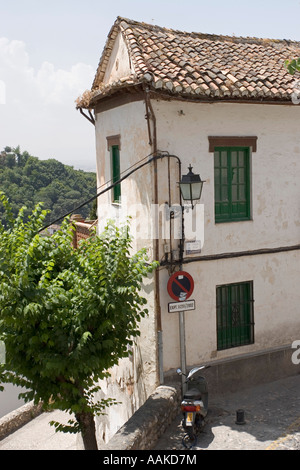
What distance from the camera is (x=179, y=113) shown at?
1081 centimetres

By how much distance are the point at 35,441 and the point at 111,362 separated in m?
10.1

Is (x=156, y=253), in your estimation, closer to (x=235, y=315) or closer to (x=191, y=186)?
(x=191, y=186)

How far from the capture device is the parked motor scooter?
928 centimetres

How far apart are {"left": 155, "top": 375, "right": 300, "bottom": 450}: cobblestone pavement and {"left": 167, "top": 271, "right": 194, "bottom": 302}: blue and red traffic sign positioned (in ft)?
7.25

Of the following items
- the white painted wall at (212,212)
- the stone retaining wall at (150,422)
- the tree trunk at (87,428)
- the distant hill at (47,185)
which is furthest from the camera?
the distant hill at (47,185)

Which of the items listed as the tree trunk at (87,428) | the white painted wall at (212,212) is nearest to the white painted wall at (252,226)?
the white painted wall at (212,212)

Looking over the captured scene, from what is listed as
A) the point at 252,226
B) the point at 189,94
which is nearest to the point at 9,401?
the point at 252,226

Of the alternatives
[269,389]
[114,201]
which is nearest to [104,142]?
[114,201]

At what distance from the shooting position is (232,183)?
11797mm

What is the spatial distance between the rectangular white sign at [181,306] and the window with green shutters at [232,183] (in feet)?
6.05

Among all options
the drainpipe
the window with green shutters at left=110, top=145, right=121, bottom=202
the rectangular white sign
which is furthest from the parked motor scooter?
the window with green shutters at left=110, top=145, right=121, bottom=202

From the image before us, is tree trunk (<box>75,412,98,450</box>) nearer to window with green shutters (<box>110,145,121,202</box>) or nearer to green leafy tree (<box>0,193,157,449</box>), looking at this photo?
green leafy tree (<box>0,193,157,449</box>)

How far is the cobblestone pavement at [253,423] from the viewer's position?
9.34 m

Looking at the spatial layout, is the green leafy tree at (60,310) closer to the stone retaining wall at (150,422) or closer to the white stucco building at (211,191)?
the stone retaining wall at (150,422)
